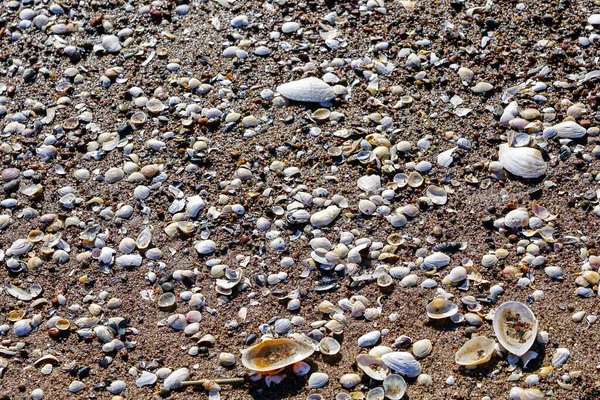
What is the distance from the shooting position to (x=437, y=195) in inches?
121

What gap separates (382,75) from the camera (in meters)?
3.46

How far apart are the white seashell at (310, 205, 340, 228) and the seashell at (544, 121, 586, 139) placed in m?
0.96

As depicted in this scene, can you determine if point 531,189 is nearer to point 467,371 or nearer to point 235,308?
point 467,371

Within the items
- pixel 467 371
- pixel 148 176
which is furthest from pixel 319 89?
pixel 467 371

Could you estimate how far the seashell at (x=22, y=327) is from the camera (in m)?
2.88

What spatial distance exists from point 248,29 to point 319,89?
1.86ft

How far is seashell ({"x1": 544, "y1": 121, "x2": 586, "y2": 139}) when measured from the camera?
3.18 meters

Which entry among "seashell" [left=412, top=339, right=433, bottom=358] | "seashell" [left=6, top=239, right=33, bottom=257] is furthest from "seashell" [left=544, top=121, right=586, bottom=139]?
"seashell" [left=6, top=239, right=33, bottom=257]

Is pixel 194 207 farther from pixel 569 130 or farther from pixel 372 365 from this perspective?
pixel 569 130

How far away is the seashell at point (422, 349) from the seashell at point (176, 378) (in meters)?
0.82

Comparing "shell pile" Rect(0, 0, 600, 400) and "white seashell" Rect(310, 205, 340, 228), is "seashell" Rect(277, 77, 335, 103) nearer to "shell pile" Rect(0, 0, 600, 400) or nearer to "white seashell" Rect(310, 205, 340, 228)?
"shell pile" Rect(0, 0, 600, 400)

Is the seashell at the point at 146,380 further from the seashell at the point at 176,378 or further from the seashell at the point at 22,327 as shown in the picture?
the seashell at the point at 22,327

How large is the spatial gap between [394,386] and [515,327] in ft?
1.55

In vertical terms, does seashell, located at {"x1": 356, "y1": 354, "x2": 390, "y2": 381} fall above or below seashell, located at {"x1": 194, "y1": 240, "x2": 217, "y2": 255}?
below
